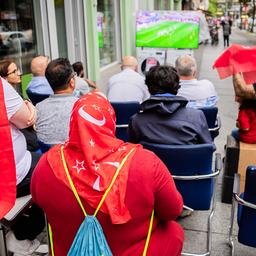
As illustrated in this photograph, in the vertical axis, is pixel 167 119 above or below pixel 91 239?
above

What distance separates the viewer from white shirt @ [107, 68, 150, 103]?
472cm

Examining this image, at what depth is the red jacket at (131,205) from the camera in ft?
5.47

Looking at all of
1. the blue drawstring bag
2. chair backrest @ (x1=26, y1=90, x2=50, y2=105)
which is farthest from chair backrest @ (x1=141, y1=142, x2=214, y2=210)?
chair backrest @ (x1=26, y1=90, x2=50, y2=105)

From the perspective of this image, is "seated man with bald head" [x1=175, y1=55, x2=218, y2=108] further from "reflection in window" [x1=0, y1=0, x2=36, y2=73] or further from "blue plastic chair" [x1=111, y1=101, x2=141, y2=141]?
"reflection in window" [x1=0, y1=0, x2=36, y2=73]

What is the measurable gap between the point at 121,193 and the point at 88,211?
0.18 metres

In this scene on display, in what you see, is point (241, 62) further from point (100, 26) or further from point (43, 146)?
point (100, 26)

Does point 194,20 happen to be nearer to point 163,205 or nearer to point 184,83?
point 184,83

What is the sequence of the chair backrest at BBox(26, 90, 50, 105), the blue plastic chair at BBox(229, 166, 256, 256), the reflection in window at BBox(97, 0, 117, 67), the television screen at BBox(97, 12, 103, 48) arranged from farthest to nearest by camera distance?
the reflection in window at BBox(97, 0, 117, 67) < the television screen at BBox(97, 12, 103, 48) < the chair backrest at BBox(26, 90, 50, 105) < the blue plastic chair at BBox(229, 166, 256, 256)

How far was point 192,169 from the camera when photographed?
273 cm

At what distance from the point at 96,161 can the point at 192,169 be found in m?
1.25

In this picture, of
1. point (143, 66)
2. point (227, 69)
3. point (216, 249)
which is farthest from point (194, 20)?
point (216, 249)

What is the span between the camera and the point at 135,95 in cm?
473

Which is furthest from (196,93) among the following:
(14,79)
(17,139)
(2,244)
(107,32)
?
(107,32)

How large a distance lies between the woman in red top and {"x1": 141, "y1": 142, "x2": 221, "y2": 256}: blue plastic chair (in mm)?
698
